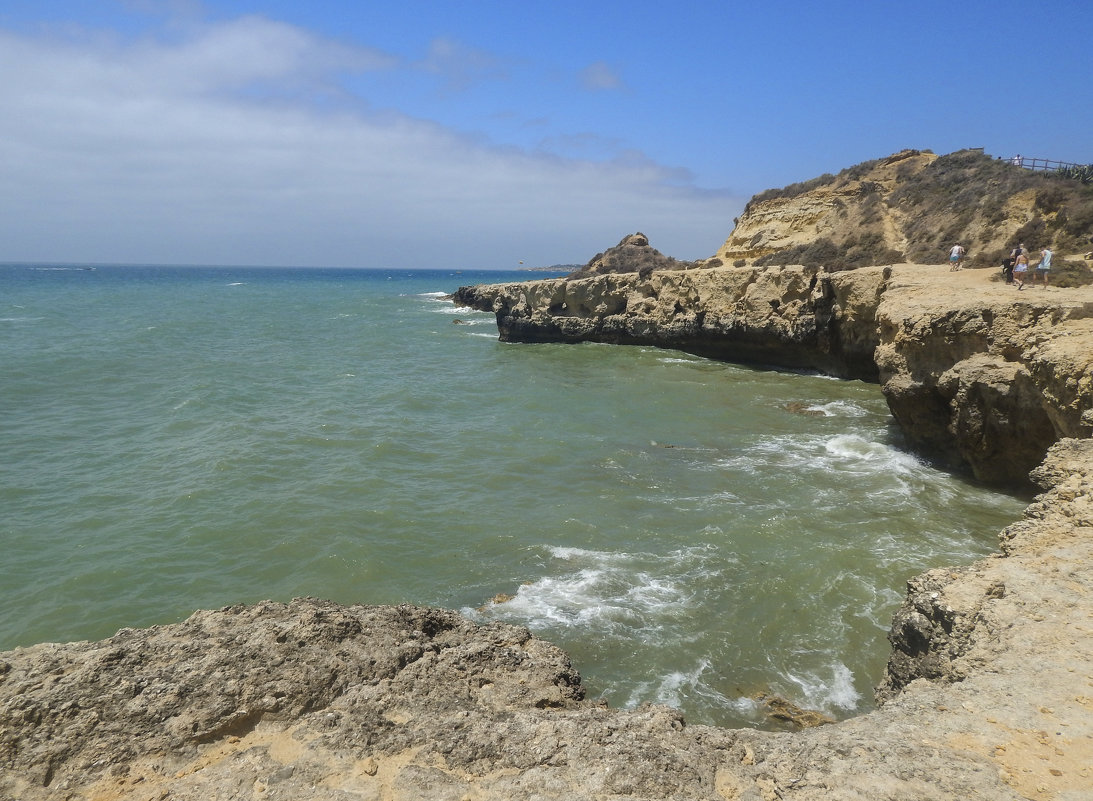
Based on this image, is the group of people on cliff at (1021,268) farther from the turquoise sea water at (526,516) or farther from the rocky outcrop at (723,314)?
the turquoise sea water at (526,516)

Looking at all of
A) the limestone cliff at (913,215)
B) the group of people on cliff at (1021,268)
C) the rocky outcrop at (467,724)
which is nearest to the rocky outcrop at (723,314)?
the limestone cliff at (913,215)

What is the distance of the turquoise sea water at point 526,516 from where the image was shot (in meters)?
7.95

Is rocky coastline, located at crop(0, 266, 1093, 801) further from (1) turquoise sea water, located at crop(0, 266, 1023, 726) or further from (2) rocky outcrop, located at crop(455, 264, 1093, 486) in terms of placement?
(2) rocky outcrop, located at crop(455, 264, 1093, 486)

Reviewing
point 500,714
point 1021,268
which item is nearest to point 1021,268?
point 1021,268

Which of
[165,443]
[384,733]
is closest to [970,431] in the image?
[384,733]

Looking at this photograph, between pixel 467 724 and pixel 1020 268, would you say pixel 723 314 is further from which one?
pixel 467 724

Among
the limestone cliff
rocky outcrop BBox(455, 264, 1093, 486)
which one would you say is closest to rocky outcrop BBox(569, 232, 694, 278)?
the limestone cliff

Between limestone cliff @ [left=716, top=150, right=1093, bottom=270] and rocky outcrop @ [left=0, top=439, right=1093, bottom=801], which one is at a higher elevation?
limestone cliff @ [left=716, top=150, right=1093, bottom=270]

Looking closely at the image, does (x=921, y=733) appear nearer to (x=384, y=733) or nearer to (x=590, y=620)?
(x=384, y=733)

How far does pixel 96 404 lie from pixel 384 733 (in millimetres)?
19454

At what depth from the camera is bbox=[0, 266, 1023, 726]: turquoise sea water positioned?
313 inches

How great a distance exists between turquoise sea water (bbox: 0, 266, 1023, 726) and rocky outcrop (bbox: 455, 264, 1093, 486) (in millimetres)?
1067

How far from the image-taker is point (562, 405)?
2003cm

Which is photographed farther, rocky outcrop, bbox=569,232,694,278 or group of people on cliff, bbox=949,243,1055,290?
rocky outcrop, bbox=569,232,694,278
